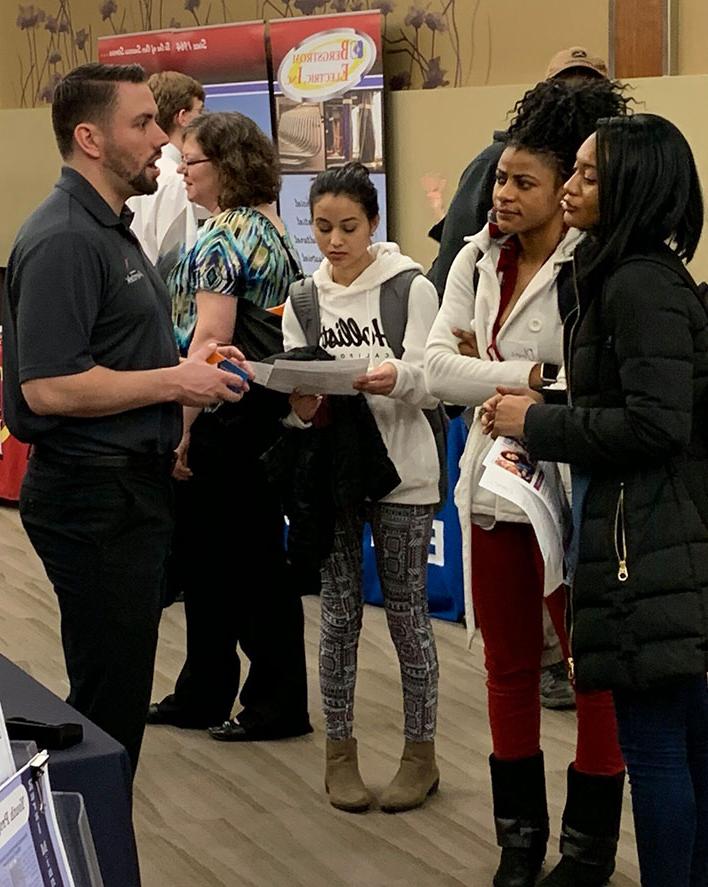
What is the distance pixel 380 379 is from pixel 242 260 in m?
0.58

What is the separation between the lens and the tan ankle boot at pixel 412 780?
321 cm

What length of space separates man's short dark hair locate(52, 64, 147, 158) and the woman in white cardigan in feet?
2.29

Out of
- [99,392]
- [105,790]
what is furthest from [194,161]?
[105,790]

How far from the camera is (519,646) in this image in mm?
2691

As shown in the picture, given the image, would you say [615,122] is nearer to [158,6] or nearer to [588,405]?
[588,405]

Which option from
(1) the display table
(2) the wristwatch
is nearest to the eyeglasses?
(2) the wristwatch

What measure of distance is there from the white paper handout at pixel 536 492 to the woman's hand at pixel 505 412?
3.2 inches

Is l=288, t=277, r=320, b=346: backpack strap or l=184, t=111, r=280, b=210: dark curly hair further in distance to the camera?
l=184, t=111, r=280, b=210: dark curly hair

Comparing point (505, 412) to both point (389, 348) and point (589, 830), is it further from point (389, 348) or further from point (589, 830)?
point (589, 830)

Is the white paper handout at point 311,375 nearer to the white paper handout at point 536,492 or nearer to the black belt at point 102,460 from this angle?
the black belt at point 102,460

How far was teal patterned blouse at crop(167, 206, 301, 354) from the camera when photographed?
3.38 meters

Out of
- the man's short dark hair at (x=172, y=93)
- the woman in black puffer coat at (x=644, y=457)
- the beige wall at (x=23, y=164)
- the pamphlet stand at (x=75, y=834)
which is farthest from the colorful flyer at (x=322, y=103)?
the pamphlet stand at (x=75, y=834)

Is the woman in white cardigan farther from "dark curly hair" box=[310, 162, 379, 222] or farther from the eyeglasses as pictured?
the eyeglasses

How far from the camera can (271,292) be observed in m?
3.44
